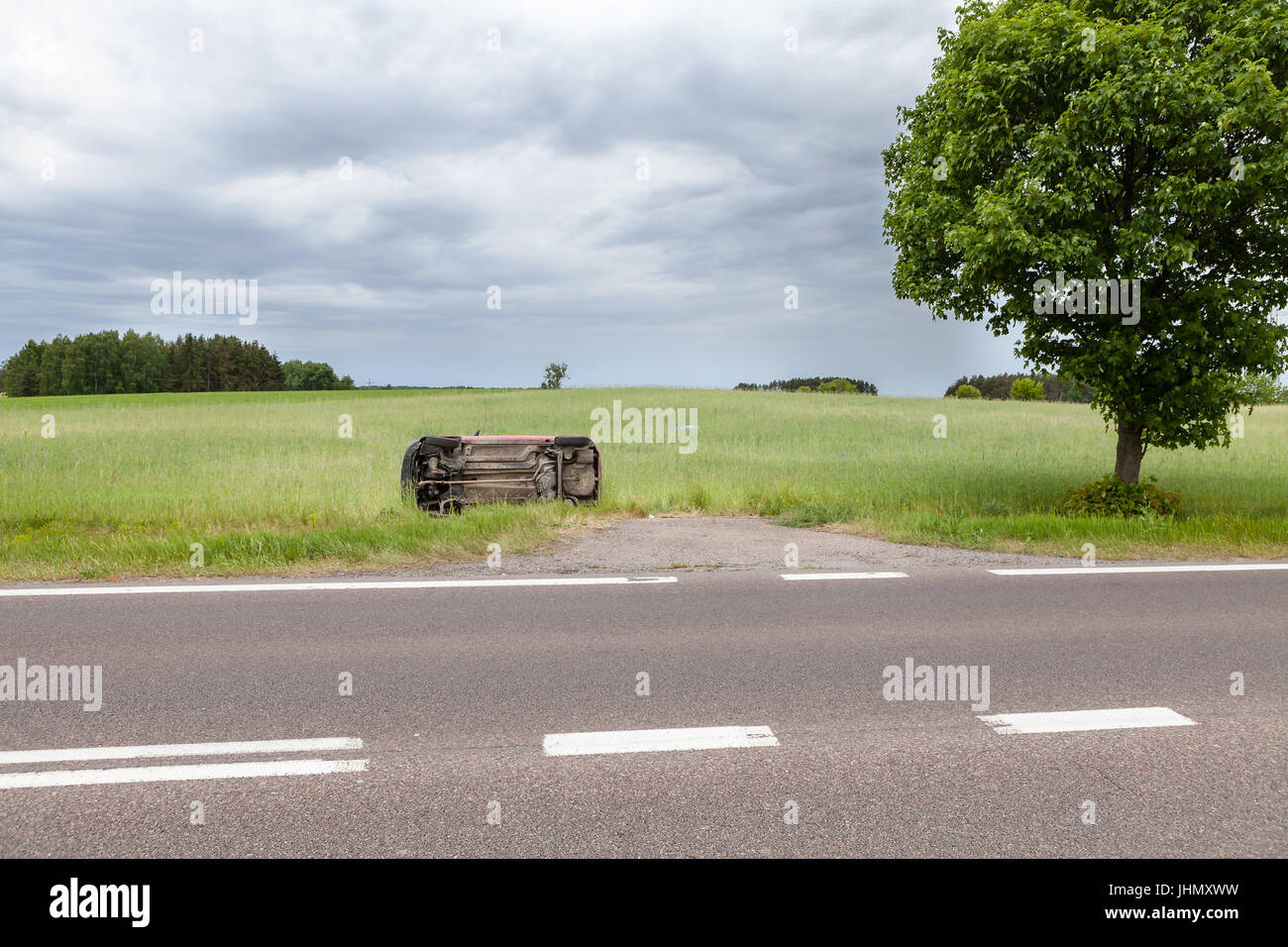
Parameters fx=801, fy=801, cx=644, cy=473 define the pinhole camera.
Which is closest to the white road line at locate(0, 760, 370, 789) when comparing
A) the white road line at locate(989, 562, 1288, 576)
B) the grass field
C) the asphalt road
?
the asphalt road

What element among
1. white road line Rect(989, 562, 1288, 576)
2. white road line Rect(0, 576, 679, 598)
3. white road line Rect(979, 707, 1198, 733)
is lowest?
white road line Rect(979, 707, 1198, 733)

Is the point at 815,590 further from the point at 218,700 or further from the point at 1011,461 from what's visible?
the point at 1011,461

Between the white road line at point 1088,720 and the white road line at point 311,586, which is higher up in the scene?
the white road line at point 311,586

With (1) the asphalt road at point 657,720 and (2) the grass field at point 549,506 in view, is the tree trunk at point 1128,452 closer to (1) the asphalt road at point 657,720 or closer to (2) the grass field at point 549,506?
(2) the grass field at point 549,506

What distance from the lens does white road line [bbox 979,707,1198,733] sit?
434cm

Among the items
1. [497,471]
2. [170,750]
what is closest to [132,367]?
[497,471]

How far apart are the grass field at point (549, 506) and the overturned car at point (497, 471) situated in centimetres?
60

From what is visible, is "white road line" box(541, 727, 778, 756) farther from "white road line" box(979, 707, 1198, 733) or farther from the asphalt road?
"white road line" box(979, 707, 1198, 733)

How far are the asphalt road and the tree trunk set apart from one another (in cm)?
642

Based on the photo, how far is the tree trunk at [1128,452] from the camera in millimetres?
13289

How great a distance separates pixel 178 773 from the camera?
149 inches

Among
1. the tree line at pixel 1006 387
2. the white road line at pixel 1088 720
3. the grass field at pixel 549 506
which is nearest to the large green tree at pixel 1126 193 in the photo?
the grass field at pixel 549 506

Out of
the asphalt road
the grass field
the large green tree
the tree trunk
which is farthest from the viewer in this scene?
the tree trunk
